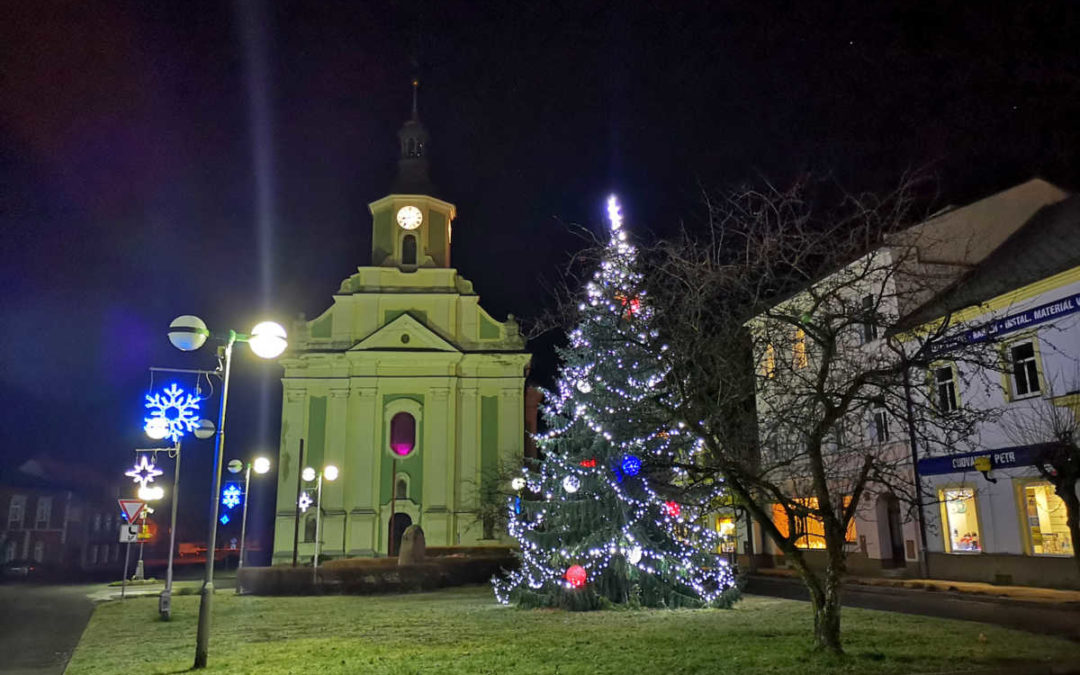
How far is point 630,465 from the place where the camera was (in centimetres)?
1730

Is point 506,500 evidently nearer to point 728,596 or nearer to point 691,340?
point 728,596

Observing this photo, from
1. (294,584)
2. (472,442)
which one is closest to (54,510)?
(472,442)

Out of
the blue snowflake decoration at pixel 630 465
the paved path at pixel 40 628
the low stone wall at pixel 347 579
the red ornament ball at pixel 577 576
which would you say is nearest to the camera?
the paved path at pixel 40 628

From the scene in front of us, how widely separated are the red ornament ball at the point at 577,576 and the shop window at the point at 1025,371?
13124mm

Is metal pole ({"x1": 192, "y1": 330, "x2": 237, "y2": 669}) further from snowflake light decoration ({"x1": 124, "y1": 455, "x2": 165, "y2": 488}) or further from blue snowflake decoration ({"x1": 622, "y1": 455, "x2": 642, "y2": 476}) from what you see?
snowflake light decoration ({"x1": 124, "y1": 455, "x2": 165, "y2": 488})

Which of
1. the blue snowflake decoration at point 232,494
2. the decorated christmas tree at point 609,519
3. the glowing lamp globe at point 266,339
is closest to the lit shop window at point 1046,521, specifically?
the decorated christmas tree at point 609,519

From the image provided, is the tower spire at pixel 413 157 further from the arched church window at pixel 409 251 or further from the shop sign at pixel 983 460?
the shop sign at pixel 983 460

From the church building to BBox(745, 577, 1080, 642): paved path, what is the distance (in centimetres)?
2507

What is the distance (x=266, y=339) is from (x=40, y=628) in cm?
1173

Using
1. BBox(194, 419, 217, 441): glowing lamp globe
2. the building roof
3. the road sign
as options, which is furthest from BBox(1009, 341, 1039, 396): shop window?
the road sign

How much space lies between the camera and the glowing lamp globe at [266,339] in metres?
11.3

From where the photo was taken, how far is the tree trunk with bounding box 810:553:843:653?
33.2 ft

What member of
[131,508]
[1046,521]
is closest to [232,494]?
[131,508]

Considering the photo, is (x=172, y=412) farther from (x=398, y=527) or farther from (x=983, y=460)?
(x=398, y=527)
